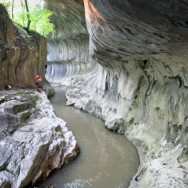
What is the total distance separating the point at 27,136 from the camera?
9164 mm

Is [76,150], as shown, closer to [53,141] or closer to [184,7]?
[53,141]

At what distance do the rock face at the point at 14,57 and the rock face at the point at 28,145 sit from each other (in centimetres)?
425

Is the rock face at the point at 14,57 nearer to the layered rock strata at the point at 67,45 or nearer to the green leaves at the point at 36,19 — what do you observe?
the green leaves at the point at 36,19

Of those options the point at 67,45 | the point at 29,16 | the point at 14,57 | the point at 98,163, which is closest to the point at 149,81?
the point at 98,163

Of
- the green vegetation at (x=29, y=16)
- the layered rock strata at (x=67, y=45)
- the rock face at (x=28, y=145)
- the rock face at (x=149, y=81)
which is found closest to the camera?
the rock face at (x=149, y=81)

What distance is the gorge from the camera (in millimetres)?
5926

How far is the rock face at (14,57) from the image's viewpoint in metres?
15.5

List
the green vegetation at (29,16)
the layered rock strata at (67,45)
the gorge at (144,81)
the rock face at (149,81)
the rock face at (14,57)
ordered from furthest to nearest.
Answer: the layered rock strata at (67,45) < the green vegetation at (29,16) < the rock face at (14,57) < the gorge at (144,81) < the rock face at (149,81)

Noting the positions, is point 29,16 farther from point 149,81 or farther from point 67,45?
point 149,81

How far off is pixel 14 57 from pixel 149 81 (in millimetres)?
8158

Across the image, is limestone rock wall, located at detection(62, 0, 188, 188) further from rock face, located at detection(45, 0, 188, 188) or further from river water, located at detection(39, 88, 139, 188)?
river water, located at detection(39, 88, 139, 188)

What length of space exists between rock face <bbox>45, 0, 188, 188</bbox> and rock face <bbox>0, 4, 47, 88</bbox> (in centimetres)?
526

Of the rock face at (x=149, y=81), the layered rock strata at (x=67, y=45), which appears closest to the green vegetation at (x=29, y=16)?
the layered rock strata at (x=67, y=45)

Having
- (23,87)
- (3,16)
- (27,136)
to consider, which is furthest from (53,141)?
(3,16)
